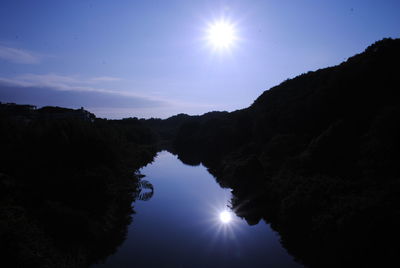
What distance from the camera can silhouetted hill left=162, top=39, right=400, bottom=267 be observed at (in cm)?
1473

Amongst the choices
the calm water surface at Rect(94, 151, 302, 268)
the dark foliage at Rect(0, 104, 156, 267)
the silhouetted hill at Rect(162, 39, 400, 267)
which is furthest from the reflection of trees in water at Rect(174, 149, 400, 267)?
the dark foliage at Rect(0, 104, 156, 267)

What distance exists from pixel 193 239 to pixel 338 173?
1327 cm

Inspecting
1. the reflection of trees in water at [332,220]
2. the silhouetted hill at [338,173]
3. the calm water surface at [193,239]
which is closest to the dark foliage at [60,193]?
the calm water surface at [193,239]

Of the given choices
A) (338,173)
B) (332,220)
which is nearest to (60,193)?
(332,220)

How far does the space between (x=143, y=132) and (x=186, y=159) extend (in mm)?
21023

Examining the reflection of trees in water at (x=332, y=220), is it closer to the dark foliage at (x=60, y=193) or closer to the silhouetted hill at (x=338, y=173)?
the silhouetted hill at (x=338, y=173)

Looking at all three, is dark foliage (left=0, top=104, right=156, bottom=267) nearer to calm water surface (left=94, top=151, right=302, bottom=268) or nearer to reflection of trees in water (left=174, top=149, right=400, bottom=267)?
calm water surface (left=94, top=151, right=302, bottom=268)

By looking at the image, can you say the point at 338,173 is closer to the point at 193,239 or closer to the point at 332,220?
the point at 332,220

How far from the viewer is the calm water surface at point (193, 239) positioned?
18531 mm

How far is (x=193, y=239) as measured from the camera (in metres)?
22.4

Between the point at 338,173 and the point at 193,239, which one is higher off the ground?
the point at 338,173

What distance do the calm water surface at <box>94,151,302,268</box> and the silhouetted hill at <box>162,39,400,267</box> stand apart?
1.73 meters

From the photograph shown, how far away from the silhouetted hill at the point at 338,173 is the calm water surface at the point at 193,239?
1729mm

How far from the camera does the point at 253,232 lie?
24.0 meters
